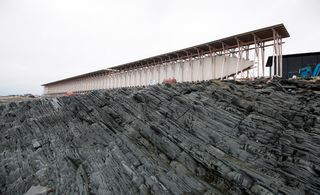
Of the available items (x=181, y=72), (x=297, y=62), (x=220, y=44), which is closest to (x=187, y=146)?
(x=220, y=44)

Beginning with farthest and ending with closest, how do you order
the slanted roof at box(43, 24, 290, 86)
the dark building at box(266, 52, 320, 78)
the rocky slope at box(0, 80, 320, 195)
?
the dark building at box(266, 52, 320, 78), the slanted roof at box(43, 24, 290, 86), the rocky slope at box(0, 80, 320, 195)

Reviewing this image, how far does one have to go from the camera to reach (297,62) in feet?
82.2

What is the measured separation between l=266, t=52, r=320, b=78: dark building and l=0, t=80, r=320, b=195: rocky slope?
14.9 metres

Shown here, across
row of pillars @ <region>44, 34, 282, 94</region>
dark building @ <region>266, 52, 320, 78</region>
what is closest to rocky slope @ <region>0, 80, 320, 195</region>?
row of pillars @ <region>44, 34, 282, 94</region>

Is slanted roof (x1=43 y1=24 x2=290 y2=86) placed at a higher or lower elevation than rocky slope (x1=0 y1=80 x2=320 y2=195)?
higher

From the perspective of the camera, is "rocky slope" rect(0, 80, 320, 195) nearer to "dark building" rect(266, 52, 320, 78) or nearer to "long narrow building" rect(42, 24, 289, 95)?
"long narrow building" rect(42, 24, 289, 95)

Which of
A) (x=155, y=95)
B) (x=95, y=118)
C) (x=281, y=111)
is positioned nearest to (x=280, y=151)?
(x=281, y=111)

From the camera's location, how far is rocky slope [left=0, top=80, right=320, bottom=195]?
9.35 m

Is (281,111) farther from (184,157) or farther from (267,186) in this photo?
(184,157)

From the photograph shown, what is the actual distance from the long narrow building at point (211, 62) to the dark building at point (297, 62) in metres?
2.53

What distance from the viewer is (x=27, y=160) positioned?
62.8 feet

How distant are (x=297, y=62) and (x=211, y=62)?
1025 cm

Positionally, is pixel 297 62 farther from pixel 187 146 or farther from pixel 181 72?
pixel 187 146

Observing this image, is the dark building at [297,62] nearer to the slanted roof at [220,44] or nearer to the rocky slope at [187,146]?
the slanted roof at [220,44]
